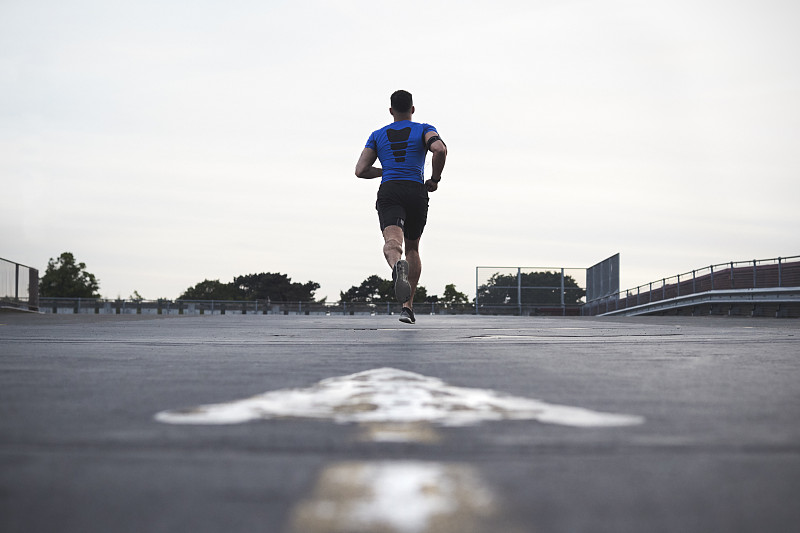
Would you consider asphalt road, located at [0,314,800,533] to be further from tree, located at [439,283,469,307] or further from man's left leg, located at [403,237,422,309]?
tree, located at [439,283,469,307]

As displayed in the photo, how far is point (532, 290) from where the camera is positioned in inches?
1559

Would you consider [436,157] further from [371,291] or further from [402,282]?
[371,291]

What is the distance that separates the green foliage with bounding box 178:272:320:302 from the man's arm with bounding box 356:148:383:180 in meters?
119

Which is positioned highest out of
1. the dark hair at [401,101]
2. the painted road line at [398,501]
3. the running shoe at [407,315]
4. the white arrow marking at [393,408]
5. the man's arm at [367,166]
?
the dark hair at [401,101]

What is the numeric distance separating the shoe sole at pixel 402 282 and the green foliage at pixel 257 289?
120 meters

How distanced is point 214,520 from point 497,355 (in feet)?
8.67

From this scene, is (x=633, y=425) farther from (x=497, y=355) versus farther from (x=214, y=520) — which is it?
(x=497, y=355)

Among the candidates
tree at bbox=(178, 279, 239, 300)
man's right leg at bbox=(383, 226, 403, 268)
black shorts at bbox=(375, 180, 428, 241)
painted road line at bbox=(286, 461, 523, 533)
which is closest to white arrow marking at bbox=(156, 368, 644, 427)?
painted road line at bbox=(286, 461, 523, 533)

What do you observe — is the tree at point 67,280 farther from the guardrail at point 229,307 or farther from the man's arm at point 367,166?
the man's arm at point 367,166

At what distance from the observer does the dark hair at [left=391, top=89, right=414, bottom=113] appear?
7.54 metres

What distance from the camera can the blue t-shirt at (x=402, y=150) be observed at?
7430mm

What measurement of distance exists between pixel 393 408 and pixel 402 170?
592cm

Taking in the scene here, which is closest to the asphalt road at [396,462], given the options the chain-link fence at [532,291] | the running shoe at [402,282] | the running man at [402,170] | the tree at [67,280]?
the running shoe at [402,282]

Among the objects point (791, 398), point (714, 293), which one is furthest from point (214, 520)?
point (714, 293)
